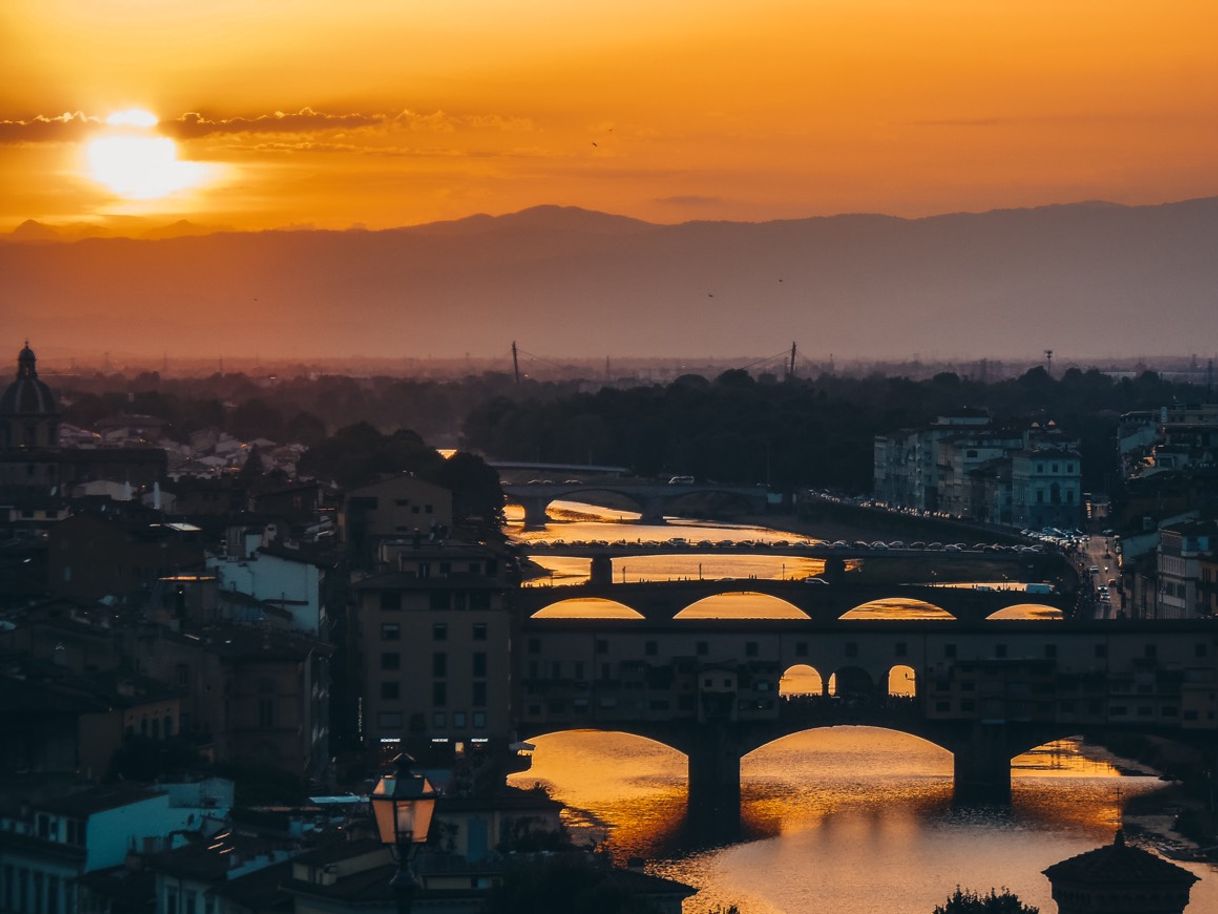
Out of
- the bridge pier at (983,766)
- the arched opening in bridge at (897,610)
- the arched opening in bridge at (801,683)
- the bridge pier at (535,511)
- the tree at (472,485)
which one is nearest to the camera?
the bridge pier at (983,766)

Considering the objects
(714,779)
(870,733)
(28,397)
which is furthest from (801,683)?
(28,397)

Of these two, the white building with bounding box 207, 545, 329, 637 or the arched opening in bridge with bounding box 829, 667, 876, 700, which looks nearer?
the white building with bounding box 207, 545, 329, 637

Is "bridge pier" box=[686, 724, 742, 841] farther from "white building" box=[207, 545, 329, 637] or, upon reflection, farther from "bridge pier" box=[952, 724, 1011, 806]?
"white building" box=[207, 545, 329, 637]

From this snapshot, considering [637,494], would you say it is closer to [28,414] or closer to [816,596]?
[28,414]

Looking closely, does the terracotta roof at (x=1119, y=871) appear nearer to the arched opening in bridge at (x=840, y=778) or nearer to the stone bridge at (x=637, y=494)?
the arched opening in bridge at (x=840, y=778)

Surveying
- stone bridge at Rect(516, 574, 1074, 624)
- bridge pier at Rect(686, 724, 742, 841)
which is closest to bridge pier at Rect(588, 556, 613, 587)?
stone bridge at Rect(516, 574, 1074, 624)

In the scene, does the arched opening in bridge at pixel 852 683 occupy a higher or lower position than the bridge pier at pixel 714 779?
higher

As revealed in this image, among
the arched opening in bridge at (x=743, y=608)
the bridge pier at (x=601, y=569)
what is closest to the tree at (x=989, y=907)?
the arched opening in bridge at (x=743, y=608)
